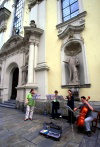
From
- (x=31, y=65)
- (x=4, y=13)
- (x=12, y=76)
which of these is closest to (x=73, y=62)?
(x=31, y=65)

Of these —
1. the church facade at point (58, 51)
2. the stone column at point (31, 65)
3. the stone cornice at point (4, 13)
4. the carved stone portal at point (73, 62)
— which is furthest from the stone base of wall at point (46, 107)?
the stone cornice at point (4, 13)

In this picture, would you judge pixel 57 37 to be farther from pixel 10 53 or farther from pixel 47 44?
pixel 10 53

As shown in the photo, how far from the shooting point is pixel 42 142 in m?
2.61

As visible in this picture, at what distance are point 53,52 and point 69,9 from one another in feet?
13.3

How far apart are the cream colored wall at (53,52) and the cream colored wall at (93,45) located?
1.86 meters

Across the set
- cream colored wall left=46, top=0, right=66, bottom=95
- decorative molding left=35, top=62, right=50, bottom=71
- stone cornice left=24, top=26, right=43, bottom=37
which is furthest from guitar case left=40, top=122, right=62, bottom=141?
stone cornice left=24, top=26, right=43, bottom=37

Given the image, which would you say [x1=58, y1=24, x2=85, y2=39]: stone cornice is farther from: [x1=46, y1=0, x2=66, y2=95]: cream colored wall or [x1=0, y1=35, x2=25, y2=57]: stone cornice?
[x1=0, y1=35, x2=25, y2=57]: stone cornice

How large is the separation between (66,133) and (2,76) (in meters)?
9.99

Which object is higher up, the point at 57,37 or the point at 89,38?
the point at 57,37

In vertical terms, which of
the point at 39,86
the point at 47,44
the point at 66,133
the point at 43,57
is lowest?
the point at 66,133

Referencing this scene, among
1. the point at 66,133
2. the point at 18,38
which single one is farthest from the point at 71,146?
the point at 18,38

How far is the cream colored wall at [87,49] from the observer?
5.25 metres

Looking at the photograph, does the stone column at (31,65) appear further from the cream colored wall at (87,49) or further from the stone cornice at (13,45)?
the stone cornice at (13,45)

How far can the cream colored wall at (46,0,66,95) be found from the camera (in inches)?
265
